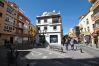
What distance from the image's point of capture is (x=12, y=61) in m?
8.75

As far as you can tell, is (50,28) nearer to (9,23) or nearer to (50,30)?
(50,30)

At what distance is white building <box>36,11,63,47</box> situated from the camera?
38566 millimetres

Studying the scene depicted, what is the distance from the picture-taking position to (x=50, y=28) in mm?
39812

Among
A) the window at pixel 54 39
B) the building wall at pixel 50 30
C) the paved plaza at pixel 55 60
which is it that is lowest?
the paved plaza at pixel 55 60

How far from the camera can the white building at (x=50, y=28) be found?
3857 cm

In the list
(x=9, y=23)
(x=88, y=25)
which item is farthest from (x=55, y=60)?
(x=88, y=25)

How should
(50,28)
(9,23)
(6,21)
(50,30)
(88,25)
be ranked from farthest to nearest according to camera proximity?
(88,25)
(50,28)
(50,30)
(9,23)
(6,21)

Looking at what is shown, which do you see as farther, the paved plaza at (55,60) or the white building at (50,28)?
the white building at (50,28)

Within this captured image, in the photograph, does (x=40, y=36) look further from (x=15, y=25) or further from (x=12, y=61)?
(x=12, y=61)

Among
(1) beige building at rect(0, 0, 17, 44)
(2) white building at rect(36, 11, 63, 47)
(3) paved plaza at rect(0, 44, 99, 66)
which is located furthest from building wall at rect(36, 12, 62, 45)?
(3) paved plaza at rect(0, 44, 99, 66)

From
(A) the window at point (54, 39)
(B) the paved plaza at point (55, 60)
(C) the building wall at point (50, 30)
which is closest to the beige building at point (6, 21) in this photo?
(C) the building wall at point (50, 30)

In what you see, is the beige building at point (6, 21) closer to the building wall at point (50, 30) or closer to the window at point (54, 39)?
the building wall at point (50, 30)

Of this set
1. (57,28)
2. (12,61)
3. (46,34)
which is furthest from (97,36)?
(12,61)

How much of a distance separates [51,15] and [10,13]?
1243 centimetres
